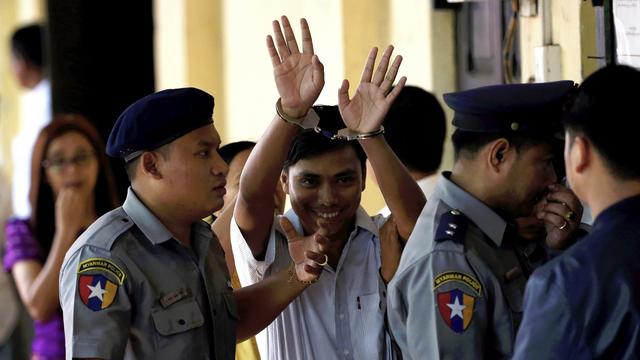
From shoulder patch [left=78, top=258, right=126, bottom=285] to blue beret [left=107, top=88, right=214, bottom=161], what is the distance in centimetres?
32

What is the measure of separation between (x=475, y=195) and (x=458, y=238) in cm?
15

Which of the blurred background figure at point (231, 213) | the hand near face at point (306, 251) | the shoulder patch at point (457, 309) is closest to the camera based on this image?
the shoulder patch at point (457, 309)

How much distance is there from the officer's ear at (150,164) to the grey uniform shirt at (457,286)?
2.26ft

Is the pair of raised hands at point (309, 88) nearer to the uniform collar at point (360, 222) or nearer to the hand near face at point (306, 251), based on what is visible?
the hand near face at point (306, 251)

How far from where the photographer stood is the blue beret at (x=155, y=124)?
10.6ft

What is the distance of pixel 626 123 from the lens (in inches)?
93.4

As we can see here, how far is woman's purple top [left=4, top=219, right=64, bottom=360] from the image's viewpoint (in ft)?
15.9

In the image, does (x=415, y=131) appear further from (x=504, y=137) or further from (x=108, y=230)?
(x=108, y=230)

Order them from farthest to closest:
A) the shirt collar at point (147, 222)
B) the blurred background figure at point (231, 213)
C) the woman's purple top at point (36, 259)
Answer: the woman's purple top at point (36, 259), the blurred background figure at point (231, 213), the shirt collar at point (147, 222)

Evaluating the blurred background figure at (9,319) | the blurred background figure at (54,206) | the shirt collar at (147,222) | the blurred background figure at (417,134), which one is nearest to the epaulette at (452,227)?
the shirt collar at (147,222)

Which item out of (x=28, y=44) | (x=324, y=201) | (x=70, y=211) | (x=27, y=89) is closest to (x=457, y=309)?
(x=324, y=201)

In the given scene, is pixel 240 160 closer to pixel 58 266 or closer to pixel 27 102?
pixel 58 266

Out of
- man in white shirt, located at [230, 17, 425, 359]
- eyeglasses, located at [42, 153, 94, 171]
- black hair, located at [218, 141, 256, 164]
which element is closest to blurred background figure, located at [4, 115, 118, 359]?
eyeglasses, located at [42, 153, 94, 171]

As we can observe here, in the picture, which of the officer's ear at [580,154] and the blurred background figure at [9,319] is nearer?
the officer's ear at [580,154]
